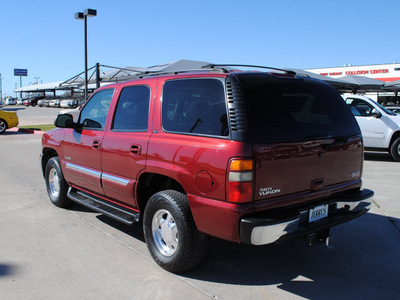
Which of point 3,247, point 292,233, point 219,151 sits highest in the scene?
point 219,151

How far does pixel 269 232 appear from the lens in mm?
2766

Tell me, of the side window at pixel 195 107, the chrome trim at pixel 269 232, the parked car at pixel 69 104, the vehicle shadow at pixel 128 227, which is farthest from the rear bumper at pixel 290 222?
the parked car at pixel 69 104

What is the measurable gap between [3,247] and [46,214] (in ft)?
3.85

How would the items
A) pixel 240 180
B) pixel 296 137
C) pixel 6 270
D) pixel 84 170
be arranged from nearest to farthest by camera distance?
pixel 240 180 < pixel 296 137 < pixel 6 270 < pixel 84 170

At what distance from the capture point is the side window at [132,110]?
12.4 ft

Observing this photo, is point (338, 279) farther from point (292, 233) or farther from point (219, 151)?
point (219, 151)

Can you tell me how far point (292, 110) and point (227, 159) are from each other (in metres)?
0.82

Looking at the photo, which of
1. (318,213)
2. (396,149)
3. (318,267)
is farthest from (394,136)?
(318,213)

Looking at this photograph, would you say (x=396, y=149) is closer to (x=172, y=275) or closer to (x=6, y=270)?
(x=172, y=275)

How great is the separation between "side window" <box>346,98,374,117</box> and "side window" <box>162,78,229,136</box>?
8077 mm

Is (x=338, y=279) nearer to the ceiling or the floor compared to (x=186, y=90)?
nearer to the floor

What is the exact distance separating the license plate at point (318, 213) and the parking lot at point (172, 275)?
0.58 m

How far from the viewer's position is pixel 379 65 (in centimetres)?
4375

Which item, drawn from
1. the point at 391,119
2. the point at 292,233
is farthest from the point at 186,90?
the point at 391,119
